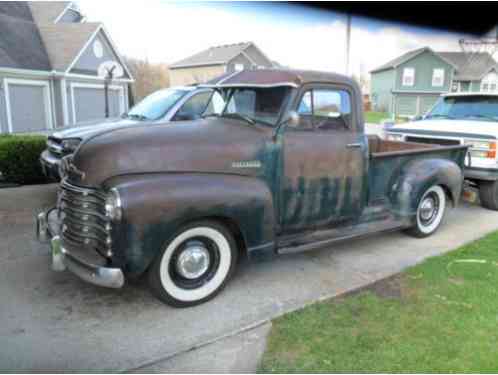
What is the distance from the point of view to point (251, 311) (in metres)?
3.71

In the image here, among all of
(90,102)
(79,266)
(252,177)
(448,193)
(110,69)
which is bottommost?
(79,266)

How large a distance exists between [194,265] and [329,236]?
5.26 ft

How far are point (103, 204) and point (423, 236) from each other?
14.2ft

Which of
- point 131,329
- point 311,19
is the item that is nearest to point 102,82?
point 131,329

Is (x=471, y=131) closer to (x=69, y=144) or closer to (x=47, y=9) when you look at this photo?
(x=69, y=144)

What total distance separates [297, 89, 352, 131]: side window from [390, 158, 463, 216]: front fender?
1157 mm

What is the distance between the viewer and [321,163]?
4355 millimetres

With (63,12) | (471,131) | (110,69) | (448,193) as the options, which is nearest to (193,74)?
(63,12)

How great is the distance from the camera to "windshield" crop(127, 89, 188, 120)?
7.81m

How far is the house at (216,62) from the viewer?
117ft

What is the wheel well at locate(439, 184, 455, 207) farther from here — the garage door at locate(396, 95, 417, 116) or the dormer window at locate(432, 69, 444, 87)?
the dormer window at locate(432, 69, 444, 87)

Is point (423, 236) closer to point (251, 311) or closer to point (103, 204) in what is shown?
point (251, 311)

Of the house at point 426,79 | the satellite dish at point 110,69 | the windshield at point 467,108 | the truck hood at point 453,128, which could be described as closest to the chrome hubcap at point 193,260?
the truck hood at point 453,128

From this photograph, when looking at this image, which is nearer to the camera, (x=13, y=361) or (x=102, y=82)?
(x=13, y=361)
